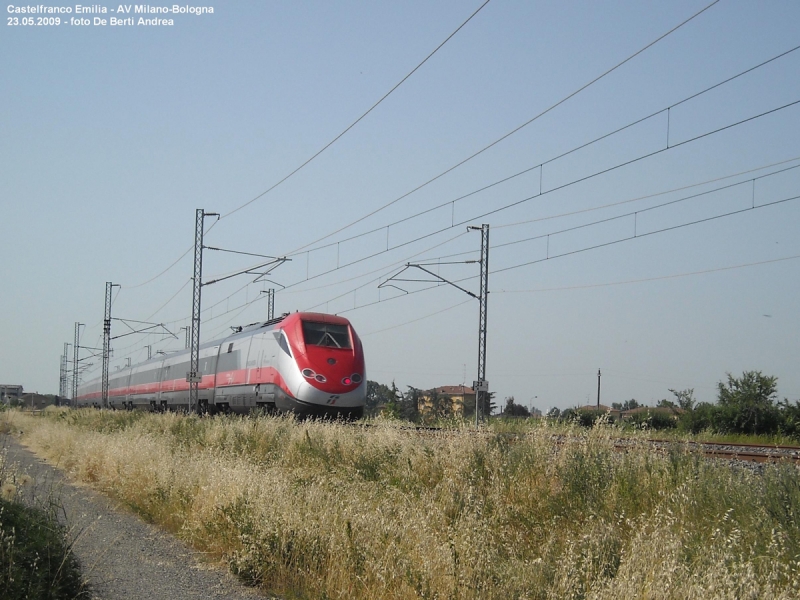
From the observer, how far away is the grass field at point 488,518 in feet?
20.2

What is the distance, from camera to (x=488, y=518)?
8.44 metres

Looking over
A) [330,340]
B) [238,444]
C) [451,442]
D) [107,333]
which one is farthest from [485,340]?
[107,333]

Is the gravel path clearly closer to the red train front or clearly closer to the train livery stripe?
the red train front

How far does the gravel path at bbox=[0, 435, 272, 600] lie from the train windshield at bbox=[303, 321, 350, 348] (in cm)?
1290

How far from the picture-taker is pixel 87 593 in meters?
6.79

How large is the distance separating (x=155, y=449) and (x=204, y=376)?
1878 centimetres

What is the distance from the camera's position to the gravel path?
7332 millimetres

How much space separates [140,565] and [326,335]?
16.3 metres

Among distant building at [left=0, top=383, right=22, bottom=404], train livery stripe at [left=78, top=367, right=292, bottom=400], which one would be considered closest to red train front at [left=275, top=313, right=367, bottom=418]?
train livery stripe at [left=78, top=367, right=292, bottom=400]

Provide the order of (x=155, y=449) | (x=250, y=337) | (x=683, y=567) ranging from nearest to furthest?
1. (x=683, y=567)
2. (x=155, y=449)
3. (x=250, y=337)

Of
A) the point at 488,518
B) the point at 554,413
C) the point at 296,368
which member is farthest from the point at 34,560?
the point at 296,368

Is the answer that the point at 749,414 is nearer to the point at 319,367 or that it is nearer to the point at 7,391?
the point at 319,367

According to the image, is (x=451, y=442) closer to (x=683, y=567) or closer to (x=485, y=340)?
(x=683, y=567)

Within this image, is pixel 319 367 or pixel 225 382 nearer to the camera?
pixel 319 367
